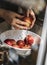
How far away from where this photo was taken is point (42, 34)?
86 cm

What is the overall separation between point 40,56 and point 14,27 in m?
0.18

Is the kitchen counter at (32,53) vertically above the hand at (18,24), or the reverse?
the hand at (18,24)

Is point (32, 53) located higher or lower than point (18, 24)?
lower

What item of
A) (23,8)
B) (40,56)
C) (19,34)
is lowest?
(40,56)

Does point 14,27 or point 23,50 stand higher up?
point 14,27

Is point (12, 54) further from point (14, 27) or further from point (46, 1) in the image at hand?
point (46, 1)

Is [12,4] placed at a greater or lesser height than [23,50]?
greater

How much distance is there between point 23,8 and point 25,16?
0.12 ft

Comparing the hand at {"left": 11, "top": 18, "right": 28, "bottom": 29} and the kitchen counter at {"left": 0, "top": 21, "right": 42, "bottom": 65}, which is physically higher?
the hand at {"left": 11, "top": 18, "right": 28, "bottom": 29}

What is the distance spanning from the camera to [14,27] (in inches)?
34.2

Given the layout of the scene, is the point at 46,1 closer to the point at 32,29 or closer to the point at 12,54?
the point at 32,29

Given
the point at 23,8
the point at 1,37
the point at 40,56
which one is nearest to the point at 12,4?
the point at 23,8

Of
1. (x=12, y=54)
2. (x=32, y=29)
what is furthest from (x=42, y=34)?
(x=12, y=54)

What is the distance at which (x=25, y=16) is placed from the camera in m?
0.86
